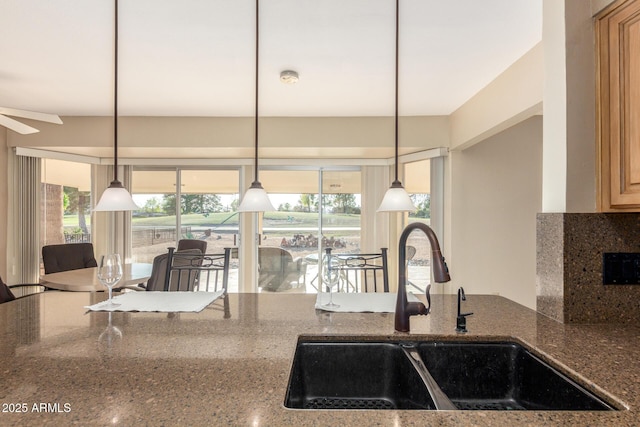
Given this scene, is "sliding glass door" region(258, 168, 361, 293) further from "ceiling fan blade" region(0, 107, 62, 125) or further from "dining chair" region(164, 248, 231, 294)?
"ceiling fan blade" region(0, 107, 62, 125)

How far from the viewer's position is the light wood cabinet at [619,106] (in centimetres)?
115

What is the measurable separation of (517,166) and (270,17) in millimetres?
3034

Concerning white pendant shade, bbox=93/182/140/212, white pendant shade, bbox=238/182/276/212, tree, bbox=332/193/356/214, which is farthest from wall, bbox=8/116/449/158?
white pendant shade, bbox=93/182/140/212

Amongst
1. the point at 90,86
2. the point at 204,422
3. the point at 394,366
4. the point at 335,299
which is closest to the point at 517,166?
the point at 335,299

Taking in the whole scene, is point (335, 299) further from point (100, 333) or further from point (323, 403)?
point (100, 333)

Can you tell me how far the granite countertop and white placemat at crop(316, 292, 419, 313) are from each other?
62mm

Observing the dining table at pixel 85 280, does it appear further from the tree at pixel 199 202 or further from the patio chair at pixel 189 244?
the tree at pixel 199 202

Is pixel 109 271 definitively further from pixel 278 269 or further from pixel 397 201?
pixel 278 269

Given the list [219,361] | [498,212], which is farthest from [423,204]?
[219,361]

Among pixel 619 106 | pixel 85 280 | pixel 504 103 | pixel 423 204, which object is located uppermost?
pixel 504 103

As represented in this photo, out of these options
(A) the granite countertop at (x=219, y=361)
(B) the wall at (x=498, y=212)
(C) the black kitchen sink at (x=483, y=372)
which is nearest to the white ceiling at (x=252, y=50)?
(B) the wall at (x=498, y=212)

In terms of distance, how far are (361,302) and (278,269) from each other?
3.22 meters

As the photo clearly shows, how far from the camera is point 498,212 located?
143 inches

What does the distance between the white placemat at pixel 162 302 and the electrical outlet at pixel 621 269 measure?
163 centimetres
